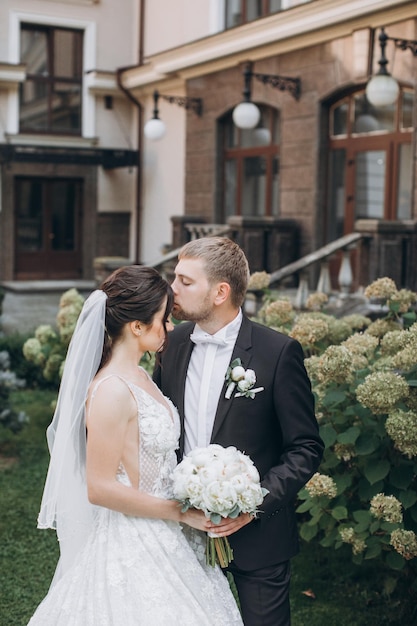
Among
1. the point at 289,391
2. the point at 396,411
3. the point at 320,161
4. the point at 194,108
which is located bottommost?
the point at 396,411

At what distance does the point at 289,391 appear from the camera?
3.14 meters

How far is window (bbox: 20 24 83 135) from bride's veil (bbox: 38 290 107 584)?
17.5 m

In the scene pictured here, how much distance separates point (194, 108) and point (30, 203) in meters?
5.34

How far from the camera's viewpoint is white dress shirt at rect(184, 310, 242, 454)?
3.22 meters

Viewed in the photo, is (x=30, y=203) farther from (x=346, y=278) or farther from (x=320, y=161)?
(x=346, y=278)

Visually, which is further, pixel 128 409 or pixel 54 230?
pixel 54 230

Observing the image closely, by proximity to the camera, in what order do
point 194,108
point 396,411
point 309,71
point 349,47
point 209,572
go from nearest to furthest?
1. point 209,572
2. point 396,411
3. point 349,47
4. point 309,71
5. point 194,108

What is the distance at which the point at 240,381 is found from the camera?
122 inches

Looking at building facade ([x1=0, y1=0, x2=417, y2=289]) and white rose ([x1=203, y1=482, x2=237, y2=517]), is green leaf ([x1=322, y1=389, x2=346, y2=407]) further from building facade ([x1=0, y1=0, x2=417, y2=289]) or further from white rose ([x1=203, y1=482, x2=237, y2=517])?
building facade ([x1=0, y1=0, x2=417, y2=289])

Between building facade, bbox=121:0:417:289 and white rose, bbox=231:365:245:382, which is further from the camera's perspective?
building facade, bbox=121:0:417:289

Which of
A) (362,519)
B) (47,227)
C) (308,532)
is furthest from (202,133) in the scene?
(362,519)

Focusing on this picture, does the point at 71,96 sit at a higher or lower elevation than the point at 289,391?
higher

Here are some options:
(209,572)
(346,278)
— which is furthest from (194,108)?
(209,572)

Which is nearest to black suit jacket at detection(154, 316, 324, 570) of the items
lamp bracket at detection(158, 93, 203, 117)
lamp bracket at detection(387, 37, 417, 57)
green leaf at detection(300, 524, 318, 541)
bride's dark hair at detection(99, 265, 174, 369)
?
bride's dark hair at detection(99, 265, 174, 369)
